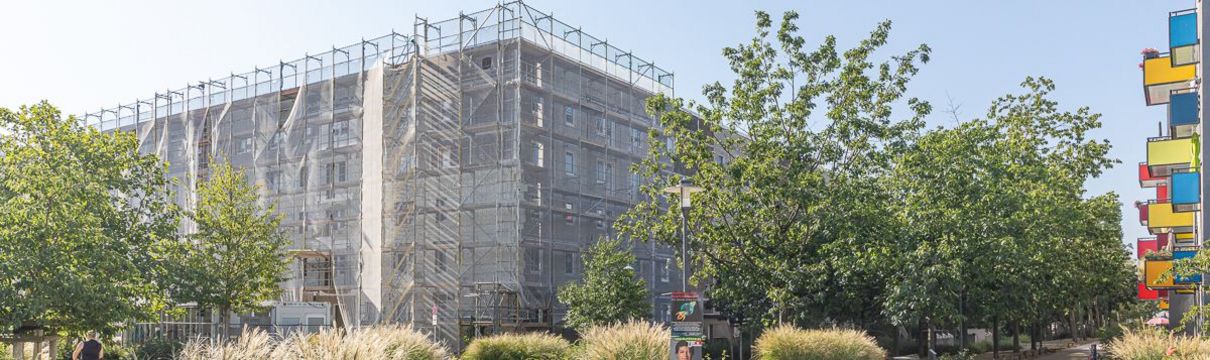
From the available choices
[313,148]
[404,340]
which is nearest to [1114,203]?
[313,148]

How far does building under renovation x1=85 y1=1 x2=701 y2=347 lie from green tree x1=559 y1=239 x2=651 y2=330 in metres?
2.11

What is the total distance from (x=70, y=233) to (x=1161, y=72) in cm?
3417

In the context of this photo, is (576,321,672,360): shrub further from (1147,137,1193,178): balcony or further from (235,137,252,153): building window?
(235,137,252,153): building window

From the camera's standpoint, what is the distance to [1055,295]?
43.6 metres

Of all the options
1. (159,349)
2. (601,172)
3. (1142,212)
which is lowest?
A: (159,349)

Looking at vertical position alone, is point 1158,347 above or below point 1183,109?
below

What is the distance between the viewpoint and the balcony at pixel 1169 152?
39.1 metres

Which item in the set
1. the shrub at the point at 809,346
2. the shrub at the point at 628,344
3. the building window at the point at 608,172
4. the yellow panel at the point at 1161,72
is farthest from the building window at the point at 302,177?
the yellow panel at the point at 1161,72

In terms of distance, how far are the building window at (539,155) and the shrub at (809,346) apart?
79.0 ft

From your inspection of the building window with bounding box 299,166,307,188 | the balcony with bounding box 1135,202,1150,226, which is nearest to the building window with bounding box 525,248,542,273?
the building window with bounding box 299,166,307,188

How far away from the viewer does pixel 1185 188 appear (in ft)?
117

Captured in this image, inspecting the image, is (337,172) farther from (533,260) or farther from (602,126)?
(602,126)

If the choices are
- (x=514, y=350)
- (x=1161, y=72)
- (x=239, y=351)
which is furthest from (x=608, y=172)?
(x=239, y=351)

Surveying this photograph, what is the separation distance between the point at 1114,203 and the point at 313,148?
34.7 metres
